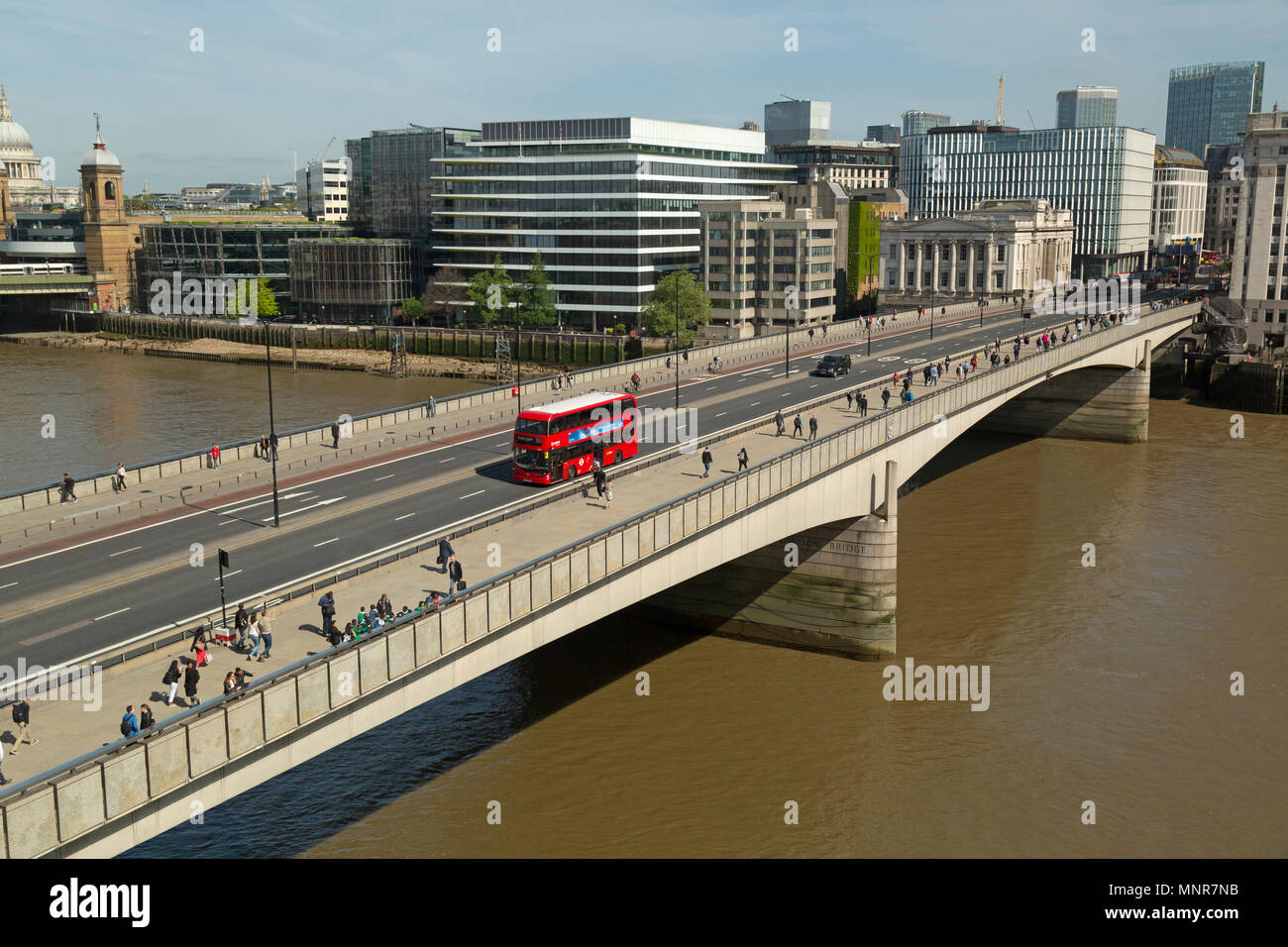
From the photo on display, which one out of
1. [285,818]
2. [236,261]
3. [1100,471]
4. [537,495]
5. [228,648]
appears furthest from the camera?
[236,261]

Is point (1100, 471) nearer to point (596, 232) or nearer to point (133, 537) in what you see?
point (133, 537)

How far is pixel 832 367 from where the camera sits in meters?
70.1

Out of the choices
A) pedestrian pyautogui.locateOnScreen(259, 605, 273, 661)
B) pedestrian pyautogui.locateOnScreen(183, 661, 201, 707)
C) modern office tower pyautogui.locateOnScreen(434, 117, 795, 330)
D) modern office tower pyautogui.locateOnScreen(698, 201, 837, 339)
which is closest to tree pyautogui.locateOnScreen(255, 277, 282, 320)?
modern office tower pyautogui.locateOnScreen(434, 117, 795, 330)

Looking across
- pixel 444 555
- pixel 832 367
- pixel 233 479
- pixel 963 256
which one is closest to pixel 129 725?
pixel 444 555

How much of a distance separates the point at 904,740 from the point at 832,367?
37.3 meters

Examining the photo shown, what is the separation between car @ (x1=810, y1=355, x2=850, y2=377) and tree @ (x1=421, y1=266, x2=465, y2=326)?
7712 cm

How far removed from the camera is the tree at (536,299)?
129 metres

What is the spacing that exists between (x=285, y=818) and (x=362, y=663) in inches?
394

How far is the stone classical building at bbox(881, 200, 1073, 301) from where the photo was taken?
156 meters

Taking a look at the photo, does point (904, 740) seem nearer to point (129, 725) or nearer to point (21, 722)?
point (129, 725)

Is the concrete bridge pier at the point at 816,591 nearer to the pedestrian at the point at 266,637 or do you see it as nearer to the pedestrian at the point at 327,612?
the pedestrian at the point at 327,612

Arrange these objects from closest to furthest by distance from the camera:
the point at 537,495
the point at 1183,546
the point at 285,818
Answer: the point at 285,818, the point at 537,495, the point at 1183,546
